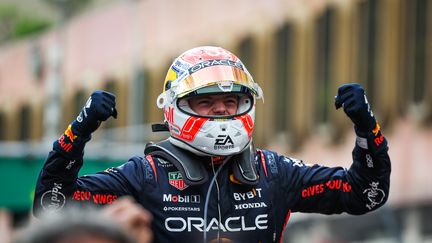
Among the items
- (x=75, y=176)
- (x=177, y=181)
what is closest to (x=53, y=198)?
(x=75, y=176)

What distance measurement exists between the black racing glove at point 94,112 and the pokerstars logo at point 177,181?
15.9 inches

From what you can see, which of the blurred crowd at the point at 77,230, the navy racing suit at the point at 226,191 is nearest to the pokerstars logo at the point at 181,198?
the navy racing suit at the point at 226,191

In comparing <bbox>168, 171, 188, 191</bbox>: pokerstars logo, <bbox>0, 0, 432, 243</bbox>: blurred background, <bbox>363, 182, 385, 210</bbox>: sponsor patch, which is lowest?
<bbox>363, 182, 385, 210</bbox>: sponsor patch

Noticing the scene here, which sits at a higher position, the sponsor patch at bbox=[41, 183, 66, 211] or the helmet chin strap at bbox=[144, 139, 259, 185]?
the helmet chin strap at bbox=[144, 139, 259, 185]

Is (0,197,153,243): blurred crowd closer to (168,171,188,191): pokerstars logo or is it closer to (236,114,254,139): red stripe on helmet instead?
(168,171,188,191): pokerstars logo

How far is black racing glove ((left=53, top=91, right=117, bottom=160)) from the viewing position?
236 inches

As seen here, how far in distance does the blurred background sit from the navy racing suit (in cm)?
470

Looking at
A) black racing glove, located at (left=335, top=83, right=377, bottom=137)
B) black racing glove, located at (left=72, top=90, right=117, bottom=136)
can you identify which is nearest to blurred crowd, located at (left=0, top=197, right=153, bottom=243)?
black racing glove, located at (left=72, top=90, right=117, bottom=136)

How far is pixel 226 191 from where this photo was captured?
6.10m

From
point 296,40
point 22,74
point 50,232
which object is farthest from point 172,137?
point 22,74

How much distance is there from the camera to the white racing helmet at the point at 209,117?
6.17m

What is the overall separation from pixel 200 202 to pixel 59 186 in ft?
2.02

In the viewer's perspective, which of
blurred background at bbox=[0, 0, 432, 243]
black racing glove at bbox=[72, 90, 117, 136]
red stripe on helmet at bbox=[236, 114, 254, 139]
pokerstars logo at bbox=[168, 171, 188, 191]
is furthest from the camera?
blurred background at bbox=[0, 0, 432, 243]

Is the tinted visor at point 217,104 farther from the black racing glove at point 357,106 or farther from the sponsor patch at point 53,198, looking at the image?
the sponsor patch at point 53,198
